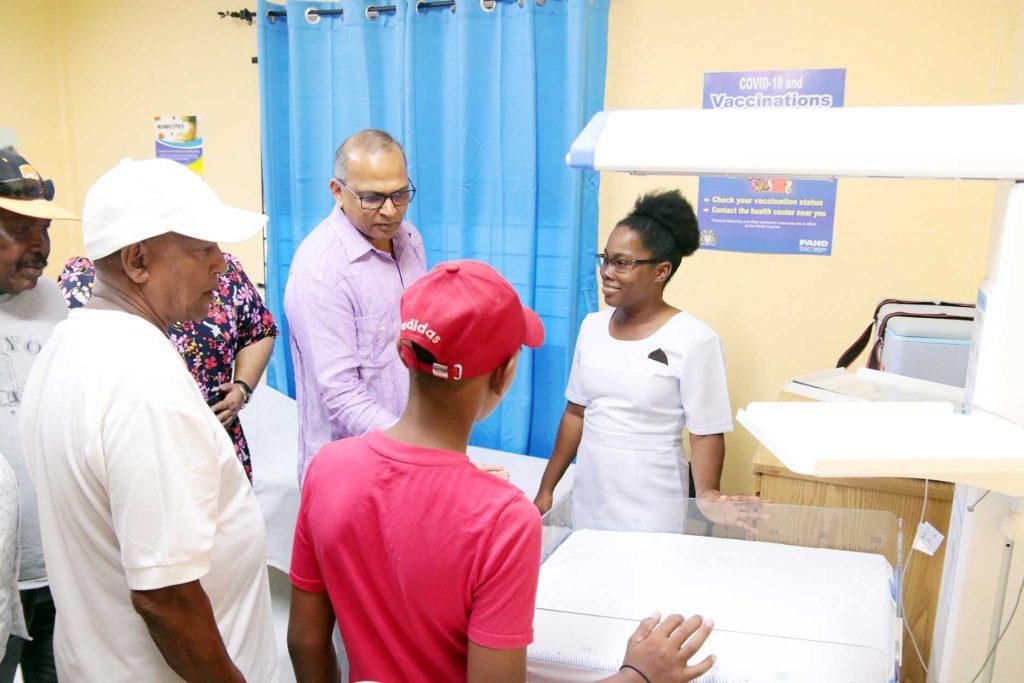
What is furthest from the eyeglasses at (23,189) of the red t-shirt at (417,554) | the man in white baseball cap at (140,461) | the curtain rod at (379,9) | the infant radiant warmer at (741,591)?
the curtain rod at (379,9)

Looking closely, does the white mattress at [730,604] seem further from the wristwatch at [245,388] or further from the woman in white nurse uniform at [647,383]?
the wristwatch at [245,388]

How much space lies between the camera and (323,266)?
5.82ft

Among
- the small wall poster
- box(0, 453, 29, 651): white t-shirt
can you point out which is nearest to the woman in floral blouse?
box(0, 453, 29, 651): white t-shirt

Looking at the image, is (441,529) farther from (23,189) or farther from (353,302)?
(23,189)

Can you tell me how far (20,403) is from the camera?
1447 millimetres

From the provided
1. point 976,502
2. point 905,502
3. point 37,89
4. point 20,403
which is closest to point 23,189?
point 20,403

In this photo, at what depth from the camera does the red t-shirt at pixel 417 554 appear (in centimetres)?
83


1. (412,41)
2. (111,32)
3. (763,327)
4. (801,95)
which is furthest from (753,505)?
(111,32)

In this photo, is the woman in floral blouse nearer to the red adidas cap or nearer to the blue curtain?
the blue curtain

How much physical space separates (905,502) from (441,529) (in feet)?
3.77

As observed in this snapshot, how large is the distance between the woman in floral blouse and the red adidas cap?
102 cm

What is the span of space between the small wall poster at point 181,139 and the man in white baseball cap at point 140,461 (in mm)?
2583

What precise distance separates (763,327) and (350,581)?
190cm

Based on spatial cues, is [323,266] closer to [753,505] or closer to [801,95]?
[753,505]
